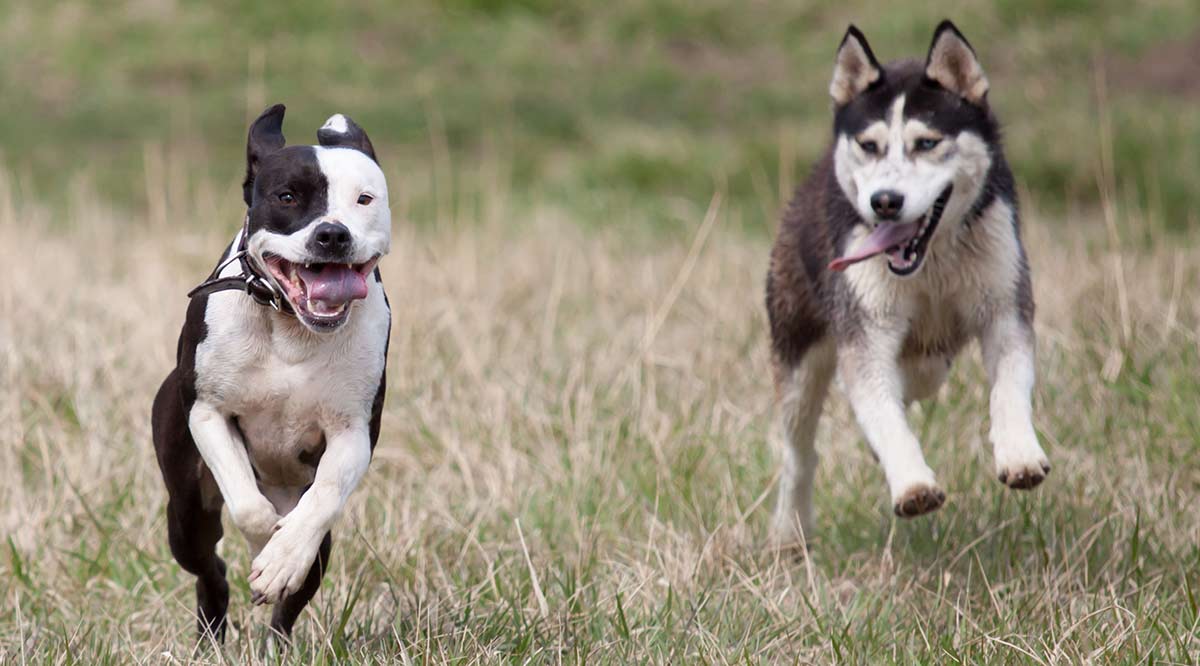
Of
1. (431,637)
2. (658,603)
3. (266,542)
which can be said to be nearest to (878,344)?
(658,603)

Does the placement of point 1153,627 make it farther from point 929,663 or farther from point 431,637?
point 431,637

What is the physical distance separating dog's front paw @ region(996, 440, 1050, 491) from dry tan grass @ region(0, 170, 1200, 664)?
0.35m

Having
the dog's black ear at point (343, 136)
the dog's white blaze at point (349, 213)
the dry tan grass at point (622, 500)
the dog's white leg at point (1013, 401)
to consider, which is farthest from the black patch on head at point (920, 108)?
the dog's white blaze at point (349, 213)

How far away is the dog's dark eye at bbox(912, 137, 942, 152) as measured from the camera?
14.2ft

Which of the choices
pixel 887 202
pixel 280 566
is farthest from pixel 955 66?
pixel 280 566

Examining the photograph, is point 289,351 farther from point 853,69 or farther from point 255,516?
point 853,69

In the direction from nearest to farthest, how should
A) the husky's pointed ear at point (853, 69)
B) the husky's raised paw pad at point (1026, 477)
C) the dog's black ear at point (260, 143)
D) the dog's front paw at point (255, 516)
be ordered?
the dog's front paw at point (255, 516) → the dog's black ear at point (260, 143) → the husky's raised paw pad at point (1026, 477) → the husky's pointed ear at point (853, 69)

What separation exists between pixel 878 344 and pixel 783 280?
28.5 inches

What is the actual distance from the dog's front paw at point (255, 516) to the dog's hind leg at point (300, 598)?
1.38 feet

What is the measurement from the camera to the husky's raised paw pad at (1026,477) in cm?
388

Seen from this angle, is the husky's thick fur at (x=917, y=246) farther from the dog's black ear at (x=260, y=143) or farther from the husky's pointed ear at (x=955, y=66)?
the dog's black ear at (x=260, y=143)

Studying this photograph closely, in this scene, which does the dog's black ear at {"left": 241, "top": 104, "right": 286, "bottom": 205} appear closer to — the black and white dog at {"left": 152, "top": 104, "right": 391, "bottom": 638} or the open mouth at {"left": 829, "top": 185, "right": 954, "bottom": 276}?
the black and white dog at {"left": 152, "top": 104, "right": 391, "bottom": 638}

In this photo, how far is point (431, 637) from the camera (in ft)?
12.5

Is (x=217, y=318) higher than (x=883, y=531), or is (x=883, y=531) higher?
(x=217, y=318)
